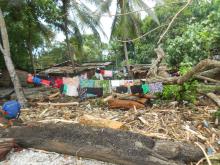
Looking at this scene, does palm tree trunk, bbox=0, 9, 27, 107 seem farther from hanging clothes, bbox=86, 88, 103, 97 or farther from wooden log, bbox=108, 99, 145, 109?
wooden log, bbox=108, 99, 145, 109

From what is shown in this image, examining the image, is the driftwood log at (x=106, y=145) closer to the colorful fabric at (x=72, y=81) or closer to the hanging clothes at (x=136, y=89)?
the hanging clothes at (x=136, y=89)

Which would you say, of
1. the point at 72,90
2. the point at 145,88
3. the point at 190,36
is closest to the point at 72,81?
the point at 72,90

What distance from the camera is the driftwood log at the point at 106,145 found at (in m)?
4.71

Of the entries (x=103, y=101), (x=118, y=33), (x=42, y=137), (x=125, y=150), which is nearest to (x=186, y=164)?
(x=125, y=150)

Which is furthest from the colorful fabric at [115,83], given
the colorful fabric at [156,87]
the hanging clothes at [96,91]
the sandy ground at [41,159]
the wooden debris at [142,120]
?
the sandy ground at [41,159]

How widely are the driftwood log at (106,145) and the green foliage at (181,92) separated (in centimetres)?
312

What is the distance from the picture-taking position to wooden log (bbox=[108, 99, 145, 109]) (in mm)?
8383

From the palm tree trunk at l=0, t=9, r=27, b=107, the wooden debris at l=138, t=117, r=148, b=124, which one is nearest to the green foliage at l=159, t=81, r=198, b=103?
the wooden debris at l=138, t=117, r=148, b=124

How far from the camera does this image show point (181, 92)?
8453 millimetres

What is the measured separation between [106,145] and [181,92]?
421 cm

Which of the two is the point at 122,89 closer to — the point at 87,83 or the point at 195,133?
the point at 87,83

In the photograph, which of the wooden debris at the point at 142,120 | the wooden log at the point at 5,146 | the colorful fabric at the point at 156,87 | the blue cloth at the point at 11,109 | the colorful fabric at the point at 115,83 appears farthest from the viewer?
the colorful fabric at the point at 115,83

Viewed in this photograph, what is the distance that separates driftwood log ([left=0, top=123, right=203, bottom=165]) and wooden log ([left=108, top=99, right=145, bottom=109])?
2791 millimetres

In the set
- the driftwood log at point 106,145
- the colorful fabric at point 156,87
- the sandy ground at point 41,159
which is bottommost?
the sandy ground at point 41,159
